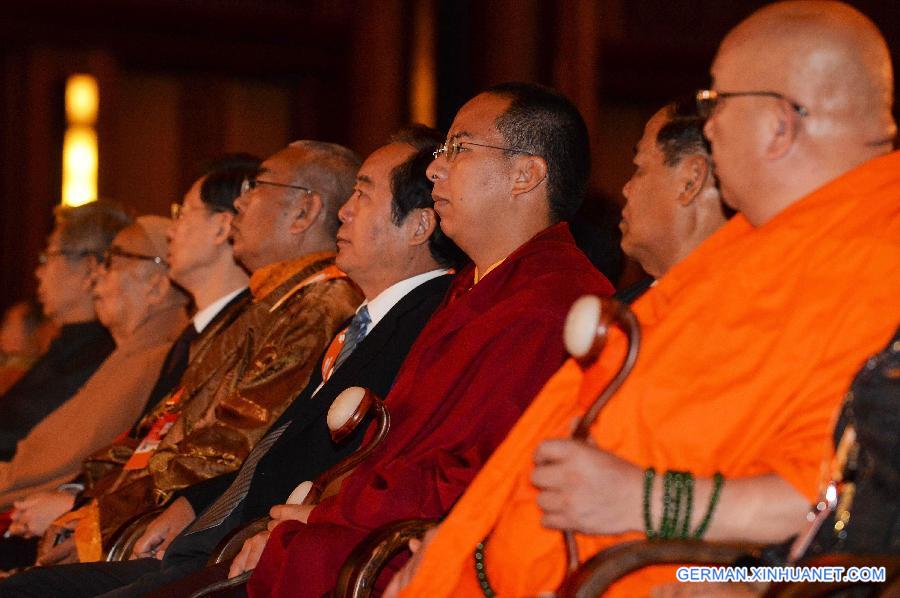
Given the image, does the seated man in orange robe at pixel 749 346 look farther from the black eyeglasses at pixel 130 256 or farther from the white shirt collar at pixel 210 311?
the black eyeglasses at pixel 130 256

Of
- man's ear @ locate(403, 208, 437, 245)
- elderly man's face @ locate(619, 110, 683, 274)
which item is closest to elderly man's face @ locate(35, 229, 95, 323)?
man's ear @ locate(403, 208, 437, 245)

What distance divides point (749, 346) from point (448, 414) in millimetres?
698

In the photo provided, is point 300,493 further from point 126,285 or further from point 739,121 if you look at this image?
point 126,285

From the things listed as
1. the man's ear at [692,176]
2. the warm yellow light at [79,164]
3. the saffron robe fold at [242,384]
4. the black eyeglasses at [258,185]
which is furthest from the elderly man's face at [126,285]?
the warm yellow light at [79,164]

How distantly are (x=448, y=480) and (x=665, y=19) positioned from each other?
209 inches

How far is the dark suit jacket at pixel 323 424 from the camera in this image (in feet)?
8.24

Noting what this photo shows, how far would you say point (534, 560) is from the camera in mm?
1608

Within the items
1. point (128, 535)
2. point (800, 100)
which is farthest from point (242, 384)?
point (800, 100)

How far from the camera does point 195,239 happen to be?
3455 millimetres

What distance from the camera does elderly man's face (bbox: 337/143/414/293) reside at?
8.75 feet

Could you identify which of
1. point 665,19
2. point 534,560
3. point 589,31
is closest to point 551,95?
point 534,560

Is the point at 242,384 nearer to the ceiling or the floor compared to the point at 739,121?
nearer to the floor

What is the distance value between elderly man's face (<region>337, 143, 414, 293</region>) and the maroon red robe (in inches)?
19.4

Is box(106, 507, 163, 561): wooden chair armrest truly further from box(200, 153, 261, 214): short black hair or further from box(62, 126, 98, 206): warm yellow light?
box(62, 126, 98, 206): warm yellow light
